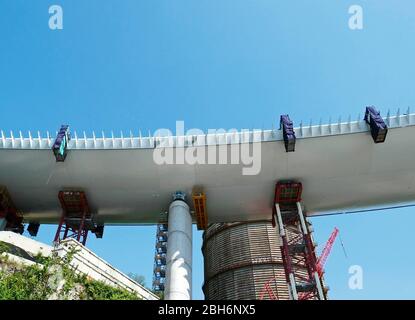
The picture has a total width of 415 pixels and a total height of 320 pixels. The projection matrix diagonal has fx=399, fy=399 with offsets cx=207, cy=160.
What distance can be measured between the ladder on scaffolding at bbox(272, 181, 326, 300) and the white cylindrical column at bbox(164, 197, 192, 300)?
814 cm

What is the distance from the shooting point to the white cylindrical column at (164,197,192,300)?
1219 inches

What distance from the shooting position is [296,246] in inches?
1372

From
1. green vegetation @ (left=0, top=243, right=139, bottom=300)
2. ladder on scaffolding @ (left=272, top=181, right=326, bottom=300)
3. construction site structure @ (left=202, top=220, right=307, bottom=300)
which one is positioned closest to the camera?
green vegetation @ (left=0, top=243, right=139, bottom=300)

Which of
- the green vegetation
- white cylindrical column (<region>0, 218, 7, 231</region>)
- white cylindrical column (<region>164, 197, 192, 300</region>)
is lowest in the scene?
the green vegetation

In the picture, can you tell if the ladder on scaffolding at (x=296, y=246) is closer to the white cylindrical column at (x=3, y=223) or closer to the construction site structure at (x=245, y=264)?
the construction site structure at (x=245, y=264)

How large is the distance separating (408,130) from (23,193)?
115ft

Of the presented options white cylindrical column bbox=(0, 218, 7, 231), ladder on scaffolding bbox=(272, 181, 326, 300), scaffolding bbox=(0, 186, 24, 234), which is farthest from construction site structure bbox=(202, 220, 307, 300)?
white cylindrical column bbox=(0, 218, 7, 231)

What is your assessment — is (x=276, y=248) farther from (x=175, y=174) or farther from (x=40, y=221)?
(x=40, y=221)

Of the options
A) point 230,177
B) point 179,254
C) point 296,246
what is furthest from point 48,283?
point 296,246

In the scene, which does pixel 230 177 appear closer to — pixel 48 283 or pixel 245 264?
pixel 245 264

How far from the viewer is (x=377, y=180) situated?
36.8m

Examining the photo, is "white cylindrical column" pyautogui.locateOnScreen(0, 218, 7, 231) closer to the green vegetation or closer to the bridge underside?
the bridge underside

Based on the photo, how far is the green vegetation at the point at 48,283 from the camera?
1867cm
